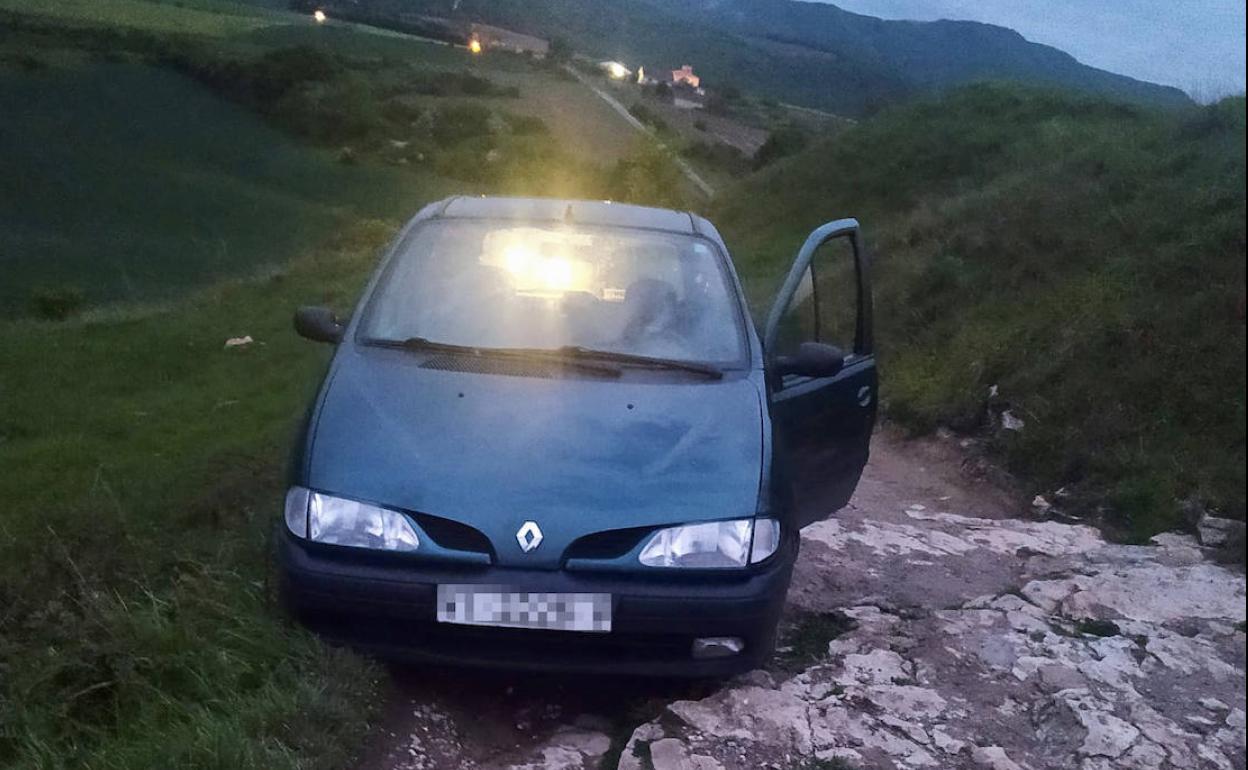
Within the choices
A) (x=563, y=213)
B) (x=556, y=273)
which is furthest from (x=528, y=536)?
(x=563, y=213)

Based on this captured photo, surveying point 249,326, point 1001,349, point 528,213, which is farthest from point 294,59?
point 528,213

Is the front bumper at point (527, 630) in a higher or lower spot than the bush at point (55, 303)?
higher

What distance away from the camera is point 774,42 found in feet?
92.3

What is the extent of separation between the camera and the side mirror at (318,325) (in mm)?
4082

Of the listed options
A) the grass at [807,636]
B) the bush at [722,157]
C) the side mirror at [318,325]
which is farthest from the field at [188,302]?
the bush at [722,157]

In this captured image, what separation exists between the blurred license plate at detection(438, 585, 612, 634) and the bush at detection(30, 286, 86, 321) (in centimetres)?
2239

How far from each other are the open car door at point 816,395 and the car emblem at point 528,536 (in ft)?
2.79

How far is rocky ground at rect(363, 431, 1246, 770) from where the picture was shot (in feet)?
10.5

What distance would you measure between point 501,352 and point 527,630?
3.71 ft

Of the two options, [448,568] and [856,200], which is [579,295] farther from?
[856,200]

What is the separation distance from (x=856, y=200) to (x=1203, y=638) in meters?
19.9

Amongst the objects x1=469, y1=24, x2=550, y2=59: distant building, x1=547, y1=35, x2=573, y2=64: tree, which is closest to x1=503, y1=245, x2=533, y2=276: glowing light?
x1=469, y1=24, x2=550, y2=59: distant building

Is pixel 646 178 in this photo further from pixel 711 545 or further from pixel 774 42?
pixel 711 545

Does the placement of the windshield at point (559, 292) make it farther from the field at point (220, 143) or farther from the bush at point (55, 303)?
the bush at point (55, 303)
